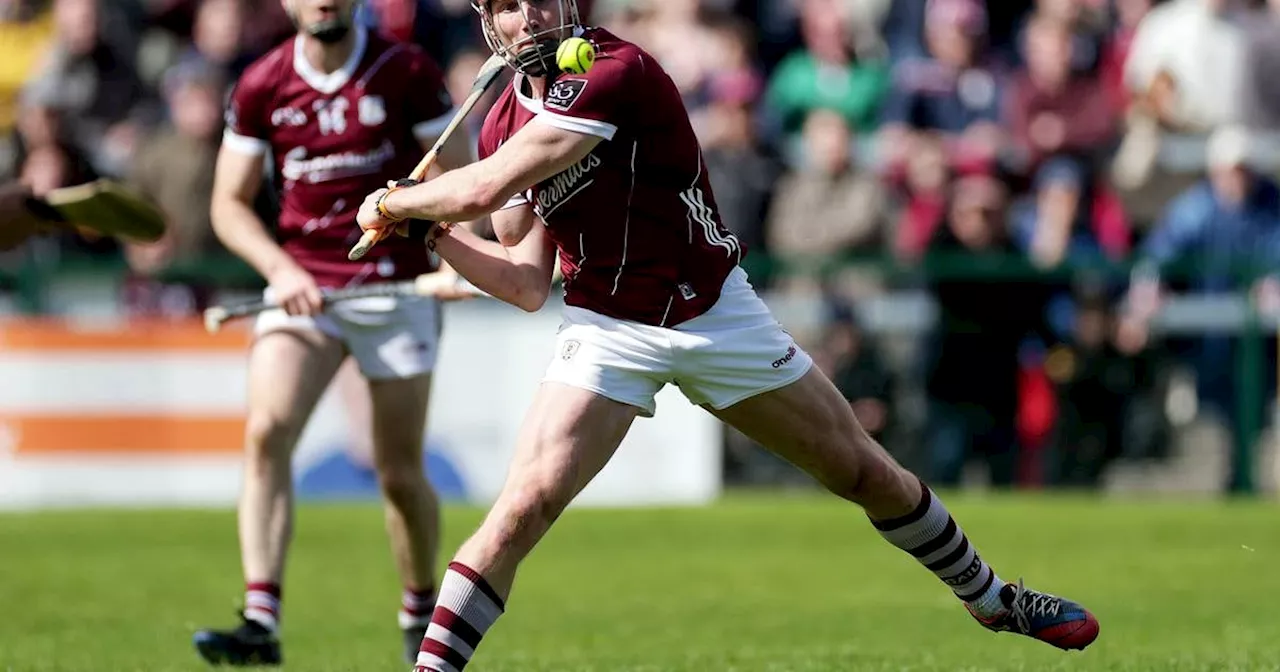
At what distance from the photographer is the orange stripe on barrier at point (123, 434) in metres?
16.2

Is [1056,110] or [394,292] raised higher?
[394,292]

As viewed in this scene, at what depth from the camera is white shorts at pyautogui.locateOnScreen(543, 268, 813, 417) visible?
6.84 metres

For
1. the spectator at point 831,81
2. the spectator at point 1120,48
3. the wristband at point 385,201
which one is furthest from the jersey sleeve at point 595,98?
the spectator at point 1120,48

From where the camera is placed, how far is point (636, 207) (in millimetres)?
6855

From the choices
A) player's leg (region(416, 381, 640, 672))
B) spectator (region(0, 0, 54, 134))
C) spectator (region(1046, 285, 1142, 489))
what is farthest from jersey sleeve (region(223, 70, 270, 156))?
spectator (region(0, 0, 54, 134))

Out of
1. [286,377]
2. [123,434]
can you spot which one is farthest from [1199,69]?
[286,377]

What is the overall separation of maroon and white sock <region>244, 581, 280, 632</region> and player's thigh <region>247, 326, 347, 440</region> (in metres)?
0.61

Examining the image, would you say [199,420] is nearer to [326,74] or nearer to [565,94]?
[326,74]

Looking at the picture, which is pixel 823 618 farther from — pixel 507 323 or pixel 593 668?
pixel 507 323

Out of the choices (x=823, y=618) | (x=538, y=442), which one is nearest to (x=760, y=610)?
(x=823, y=618)

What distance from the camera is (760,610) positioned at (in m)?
11.3

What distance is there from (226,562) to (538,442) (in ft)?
24.3

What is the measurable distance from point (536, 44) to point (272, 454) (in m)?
2.91

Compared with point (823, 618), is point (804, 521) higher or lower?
lower
